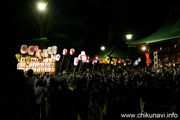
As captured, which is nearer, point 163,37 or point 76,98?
point 76,98

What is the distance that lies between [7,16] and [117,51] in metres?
20.2

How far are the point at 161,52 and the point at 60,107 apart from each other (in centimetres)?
2339

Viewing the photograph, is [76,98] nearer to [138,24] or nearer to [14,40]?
[14,40]

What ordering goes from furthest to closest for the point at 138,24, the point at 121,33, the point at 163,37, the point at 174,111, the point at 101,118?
the point at 121,33
the point at 138,24
the point at 163,37
the point at 101,118
the point at 174,111

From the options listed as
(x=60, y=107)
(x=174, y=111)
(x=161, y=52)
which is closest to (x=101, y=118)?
(x=60, y=107)

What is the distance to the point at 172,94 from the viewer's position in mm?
5129

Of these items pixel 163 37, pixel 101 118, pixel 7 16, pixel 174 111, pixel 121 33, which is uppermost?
pixel 121 33

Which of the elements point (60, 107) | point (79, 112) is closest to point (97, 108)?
point (79, 112)

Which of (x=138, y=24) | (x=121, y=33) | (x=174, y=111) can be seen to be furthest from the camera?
(x=121, y=33)

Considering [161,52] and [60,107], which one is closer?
[60,107]

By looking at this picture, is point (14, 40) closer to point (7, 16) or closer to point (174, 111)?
point (7, 16)

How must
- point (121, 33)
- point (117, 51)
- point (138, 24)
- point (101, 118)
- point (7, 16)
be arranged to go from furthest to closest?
point (121, 33) < point (138, 24) < point (117, 51) < point (101, 118) < point (7, 16)

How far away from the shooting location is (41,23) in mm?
23547

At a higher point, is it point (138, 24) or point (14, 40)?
point (138, 24)
